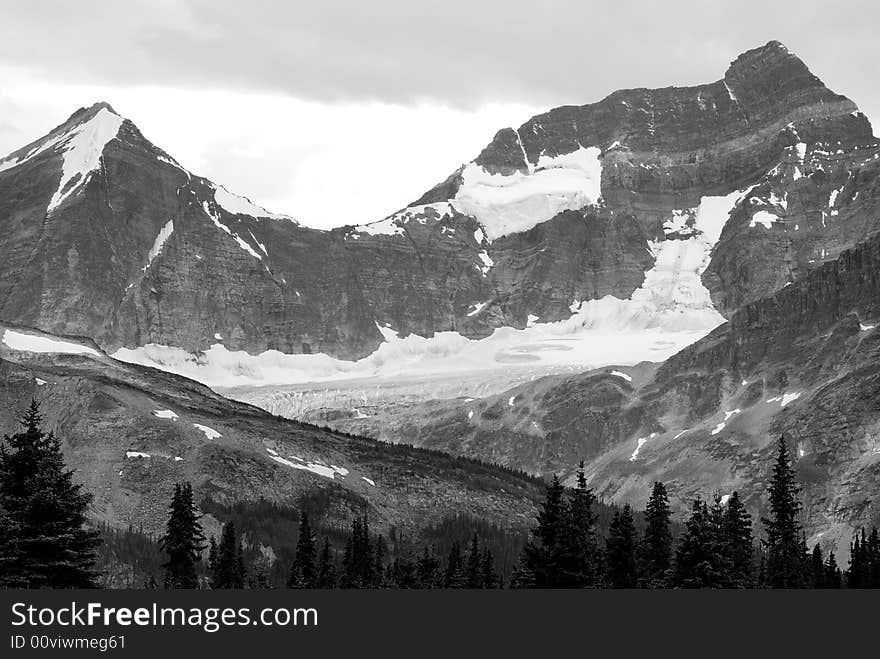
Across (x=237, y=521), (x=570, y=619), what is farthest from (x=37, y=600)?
(x=237, y=521)

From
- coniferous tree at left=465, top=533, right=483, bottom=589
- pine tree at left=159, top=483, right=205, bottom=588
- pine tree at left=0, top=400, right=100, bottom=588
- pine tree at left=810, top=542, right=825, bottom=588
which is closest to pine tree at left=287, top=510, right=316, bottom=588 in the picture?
coniferous tree at left=465, top=533, right=483, bottom=589

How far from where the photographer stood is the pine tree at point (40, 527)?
6325cm

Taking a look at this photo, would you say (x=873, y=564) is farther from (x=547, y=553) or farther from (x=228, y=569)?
(x=547, y=553)

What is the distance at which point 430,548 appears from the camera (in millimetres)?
173875

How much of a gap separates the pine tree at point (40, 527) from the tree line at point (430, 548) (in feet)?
0.19

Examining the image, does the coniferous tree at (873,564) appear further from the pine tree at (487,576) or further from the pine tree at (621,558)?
the pine tree at (487,576)

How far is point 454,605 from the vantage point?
59.5 m

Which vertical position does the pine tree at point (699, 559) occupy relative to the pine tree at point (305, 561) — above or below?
below

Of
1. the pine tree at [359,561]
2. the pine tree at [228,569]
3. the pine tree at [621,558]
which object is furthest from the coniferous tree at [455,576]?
the pine tree at [228,569]

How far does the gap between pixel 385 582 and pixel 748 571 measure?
2927 cm

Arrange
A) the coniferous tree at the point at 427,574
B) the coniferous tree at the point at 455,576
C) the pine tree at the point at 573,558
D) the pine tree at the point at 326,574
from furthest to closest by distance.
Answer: the coniferous tree at the point at 427,574
the coniferous tree at the point at 455,576
the pine tree at the point at 326,574
the pine tree at the point at 573,558

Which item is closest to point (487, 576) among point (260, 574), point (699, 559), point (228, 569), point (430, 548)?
point (228, 569)

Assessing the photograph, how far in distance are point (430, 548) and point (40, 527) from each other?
113 m

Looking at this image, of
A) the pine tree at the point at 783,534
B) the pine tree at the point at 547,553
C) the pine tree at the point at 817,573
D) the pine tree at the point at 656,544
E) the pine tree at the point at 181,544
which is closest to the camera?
the pine tree at the point at 547,553
